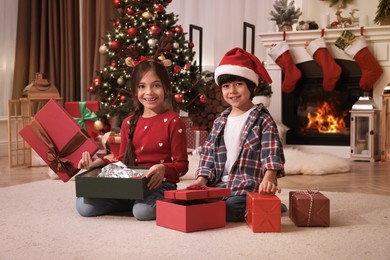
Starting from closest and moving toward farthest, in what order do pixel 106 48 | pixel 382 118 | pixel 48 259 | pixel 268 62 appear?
pixel 48 259, pixel 106 48, pixel 382 118, pixel 268 62

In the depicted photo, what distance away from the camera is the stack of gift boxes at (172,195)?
2.01 metres

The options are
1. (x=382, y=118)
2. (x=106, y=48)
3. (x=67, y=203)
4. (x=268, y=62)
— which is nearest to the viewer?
(x=67, y=203)

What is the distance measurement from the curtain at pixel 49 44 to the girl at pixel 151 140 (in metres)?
3.14

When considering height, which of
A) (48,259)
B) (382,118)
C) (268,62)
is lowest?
(48,259)

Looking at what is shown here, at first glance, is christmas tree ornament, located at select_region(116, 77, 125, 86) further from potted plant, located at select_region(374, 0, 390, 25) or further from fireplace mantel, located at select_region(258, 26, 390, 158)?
potted plant, located at select_region(374, 0, 390, 25)

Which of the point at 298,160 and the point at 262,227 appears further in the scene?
the point at 298,160

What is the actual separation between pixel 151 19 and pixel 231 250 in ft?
9.31

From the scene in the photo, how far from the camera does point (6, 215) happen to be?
2.39m

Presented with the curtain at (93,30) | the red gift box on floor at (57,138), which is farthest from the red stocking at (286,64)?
the red gift box on floor at (57,138)

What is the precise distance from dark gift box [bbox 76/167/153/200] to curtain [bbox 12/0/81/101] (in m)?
3.34

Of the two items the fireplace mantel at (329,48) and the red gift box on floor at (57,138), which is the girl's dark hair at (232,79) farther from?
the fireplace mantel at (329,48)

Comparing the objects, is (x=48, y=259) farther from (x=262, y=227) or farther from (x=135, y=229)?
(x=262, y=227)

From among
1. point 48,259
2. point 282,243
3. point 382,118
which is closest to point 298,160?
point 382,118

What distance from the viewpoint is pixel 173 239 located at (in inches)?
75.4
